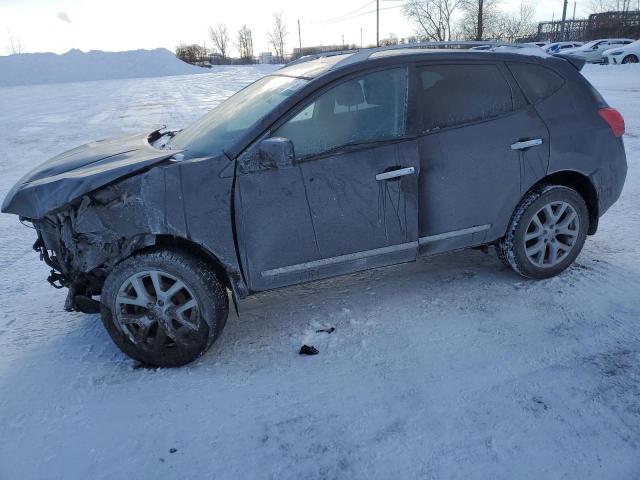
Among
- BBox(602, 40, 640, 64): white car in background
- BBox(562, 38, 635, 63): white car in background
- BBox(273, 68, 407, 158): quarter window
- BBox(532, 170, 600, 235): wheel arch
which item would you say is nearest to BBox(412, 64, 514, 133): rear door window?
BBox(273, 68, 407, 158): quarter window

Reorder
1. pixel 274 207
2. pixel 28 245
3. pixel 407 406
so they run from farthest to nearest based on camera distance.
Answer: pixel 28 245 < pixel 274 207 < pixel 407 406

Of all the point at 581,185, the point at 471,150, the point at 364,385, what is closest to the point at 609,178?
the point at 581,185

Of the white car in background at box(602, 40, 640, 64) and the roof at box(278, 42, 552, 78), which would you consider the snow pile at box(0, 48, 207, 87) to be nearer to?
the white car in background at box(602, 40, 640, 64)

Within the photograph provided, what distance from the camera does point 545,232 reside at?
12.6 ft

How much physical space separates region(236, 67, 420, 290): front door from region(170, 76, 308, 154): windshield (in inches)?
11.2

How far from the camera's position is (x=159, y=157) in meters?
3.13

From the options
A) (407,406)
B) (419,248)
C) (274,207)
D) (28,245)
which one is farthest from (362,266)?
(28,245)

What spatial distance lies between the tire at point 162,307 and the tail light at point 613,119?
3161 millimetres

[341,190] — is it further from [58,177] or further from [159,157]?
[58,177]

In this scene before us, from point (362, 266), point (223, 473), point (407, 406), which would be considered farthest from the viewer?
point (362, 266)

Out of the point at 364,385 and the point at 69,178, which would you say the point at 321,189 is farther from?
the point at 69,178

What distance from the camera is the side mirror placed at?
300cm

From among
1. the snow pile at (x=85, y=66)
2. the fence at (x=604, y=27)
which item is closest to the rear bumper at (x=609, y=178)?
the snow pile at (x=85, y=66)

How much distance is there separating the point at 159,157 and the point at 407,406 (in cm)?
205
